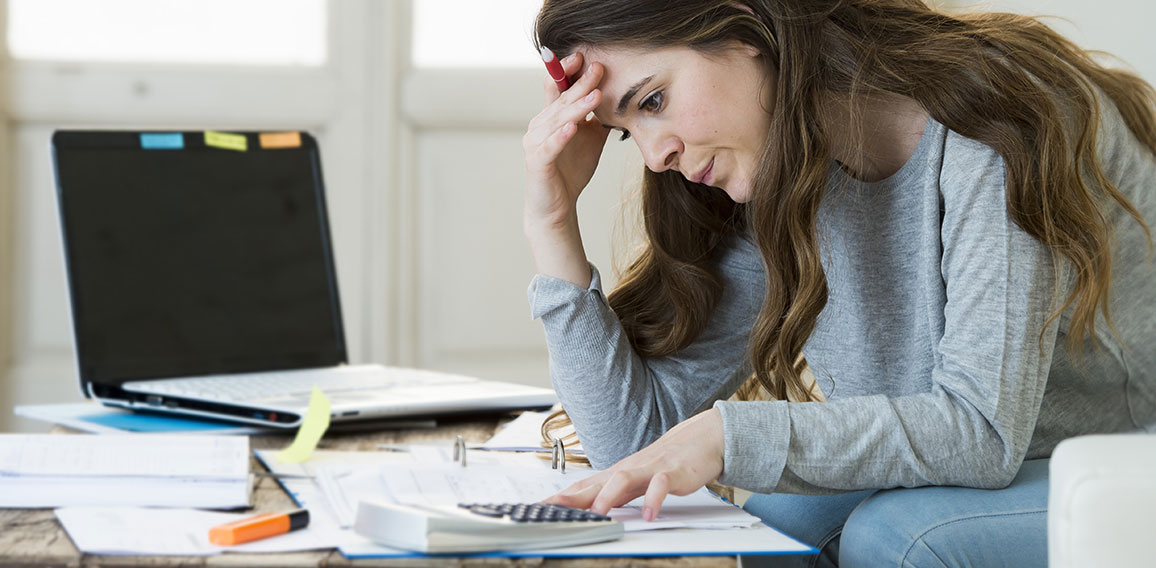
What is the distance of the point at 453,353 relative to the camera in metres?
2.47

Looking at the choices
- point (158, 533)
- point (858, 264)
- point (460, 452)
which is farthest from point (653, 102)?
point (158, 533)

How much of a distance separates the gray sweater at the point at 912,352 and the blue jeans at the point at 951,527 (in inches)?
0.7

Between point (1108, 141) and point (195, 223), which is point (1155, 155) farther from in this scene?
point (195, 223)

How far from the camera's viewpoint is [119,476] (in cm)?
84

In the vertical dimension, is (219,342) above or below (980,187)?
below

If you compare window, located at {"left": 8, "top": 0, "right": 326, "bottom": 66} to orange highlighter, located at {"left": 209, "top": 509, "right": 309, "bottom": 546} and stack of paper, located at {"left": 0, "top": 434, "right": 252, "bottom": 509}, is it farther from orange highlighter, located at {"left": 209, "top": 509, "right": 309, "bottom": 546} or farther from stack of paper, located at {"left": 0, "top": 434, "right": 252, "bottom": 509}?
orange highlighter, located at {"left": 209, "top": 509, "right": 309, "bottom": 546}

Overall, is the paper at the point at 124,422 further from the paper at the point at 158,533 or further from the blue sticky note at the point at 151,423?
the paper at the point at 158,533

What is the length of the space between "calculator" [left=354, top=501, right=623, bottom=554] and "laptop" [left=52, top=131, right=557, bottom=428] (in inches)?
21.9

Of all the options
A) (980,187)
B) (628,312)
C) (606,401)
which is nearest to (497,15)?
(628,312)

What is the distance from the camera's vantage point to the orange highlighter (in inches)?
27.4

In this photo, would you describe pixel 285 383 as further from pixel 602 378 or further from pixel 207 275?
pixel 602 378

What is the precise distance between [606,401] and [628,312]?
16 cm

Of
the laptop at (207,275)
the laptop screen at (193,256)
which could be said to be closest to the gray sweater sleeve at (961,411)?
the laptop at (207,275)

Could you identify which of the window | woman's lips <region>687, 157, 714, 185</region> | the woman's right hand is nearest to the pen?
the woman's right hand
